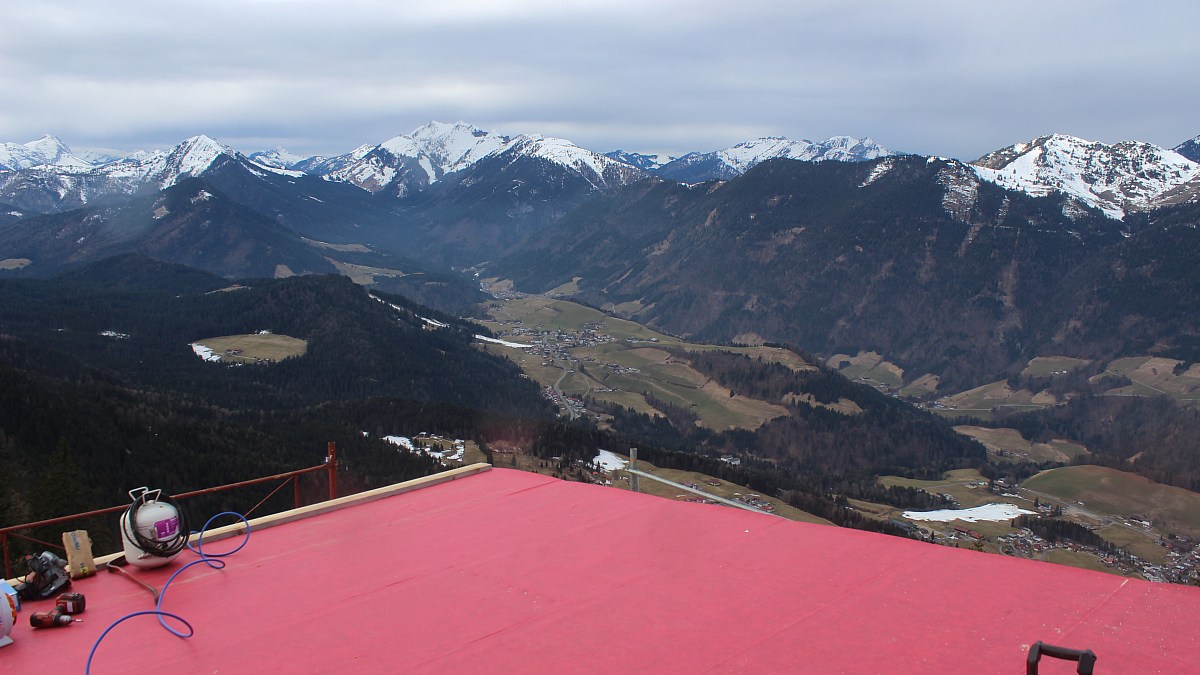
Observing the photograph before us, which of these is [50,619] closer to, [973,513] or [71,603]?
[71,603]

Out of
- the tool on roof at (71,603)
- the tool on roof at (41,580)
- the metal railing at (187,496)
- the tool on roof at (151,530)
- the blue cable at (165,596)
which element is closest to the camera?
the blue cable at (165,596)

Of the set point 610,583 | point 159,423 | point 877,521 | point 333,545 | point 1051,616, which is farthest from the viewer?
point 877,521

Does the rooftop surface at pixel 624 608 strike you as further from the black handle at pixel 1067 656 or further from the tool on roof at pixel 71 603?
the black handle at pixel 1067 656

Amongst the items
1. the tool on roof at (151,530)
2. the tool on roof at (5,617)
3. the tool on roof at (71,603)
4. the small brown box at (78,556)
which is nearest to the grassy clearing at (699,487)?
the tool on roof at (151,530)

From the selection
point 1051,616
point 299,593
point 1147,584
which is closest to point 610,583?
point 299,593

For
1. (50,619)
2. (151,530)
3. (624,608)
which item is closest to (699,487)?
(151,530)

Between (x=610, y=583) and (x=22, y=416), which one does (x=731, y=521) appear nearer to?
(x=610, y=583)

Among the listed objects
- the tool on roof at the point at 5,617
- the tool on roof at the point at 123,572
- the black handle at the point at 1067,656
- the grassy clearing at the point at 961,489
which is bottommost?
the grassy clearing at the point at 961,489
